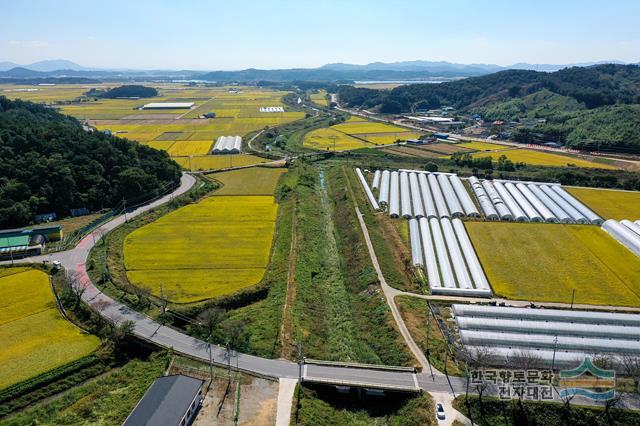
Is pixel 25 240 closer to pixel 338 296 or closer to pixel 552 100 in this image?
pixel 338 296

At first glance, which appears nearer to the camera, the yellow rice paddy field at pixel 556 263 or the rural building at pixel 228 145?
the yellow rice paddy field at pixel 556 263

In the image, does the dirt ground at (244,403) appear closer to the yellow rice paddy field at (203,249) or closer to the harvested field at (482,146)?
the yellow rice paddy field at (203,249)

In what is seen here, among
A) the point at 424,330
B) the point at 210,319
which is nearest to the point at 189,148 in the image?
the point at 210,319

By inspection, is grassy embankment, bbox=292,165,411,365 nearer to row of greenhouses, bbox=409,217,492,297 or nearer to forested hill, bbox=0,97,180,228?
row of greenhouses, bbox=409,217,492,297

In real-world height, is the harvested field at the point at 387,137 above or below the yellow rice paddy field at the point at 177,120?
below

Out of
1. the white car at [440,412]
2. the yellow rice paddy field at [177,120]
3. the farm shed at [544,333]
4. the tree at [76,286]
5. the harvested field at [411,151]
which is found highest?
the yellow rice paddy field at [177,120]

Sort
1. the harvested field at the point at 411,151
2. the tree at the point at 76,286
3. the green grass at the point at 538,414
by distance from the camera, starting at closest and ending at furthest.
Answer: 1. the green grass at the point at 538,414
2. the tree at the point at 76,286
3. the harvested field at the point at 411,151

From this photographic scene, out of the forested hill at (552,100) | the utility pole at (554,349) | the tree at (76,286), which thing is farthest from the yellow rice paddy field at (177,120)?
the utility pole at (554,349)
